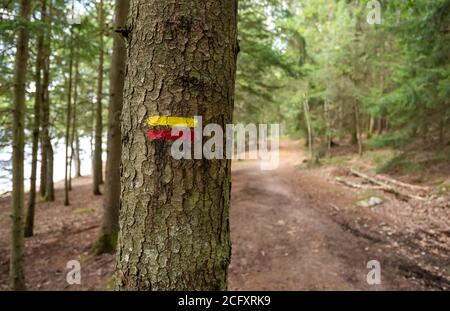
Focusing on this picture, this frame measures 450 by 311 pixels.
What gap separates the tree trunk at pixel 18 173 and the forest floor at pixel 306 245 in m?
0.68

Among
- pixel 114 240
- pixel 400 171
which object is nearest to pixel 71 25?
pixel 114 240

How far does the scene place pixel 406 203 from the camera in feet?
29.7

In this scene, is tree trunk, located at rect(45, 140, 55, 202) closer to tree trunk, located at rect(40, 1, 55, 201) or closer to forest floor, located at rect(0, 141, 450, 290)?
tree trunk, located at rect(40, 1, 55, 201)

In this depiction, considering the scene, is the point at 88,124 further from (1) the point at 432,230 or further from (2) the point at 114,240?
(1) the point at 432,230

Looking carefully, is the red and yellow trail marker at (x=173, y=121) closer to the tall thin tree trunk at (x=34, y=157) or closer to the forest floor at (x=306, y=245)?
the forest floor at (x=306, y=245)

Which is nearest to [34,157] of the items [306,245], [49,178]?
[49,178]

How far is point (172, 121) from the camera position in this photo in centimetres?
135

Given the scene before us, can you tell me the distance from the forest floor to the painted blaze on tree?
433 cm

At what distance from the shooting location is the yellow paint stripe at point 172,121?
1.35 meters

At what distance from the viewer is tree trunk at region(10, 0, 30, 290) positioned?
541cm

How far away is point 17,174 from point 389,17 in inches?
466

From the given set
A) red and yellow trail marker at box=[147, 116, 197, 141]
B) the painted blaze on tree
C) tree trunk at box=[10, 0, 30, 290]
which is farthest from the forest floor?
red and yellow trail marker at box=[147, 116, 197, 141]

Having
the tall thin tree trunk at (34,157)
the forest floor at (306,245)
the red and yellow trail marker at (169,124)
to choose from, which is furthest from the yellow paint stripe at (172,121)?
the tall thin tree trunk at (34,157)
